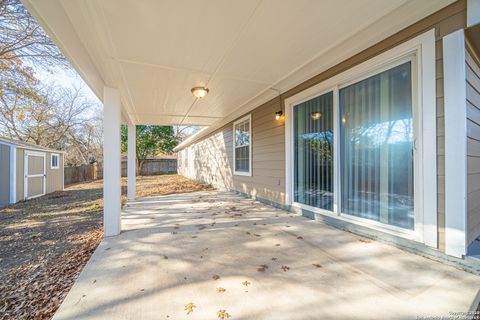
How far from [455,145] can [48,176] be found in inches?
500

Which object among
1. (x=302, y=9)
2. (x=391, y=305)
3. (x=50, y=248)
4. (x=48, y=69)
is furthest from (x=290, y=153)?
(x=48, y=69)

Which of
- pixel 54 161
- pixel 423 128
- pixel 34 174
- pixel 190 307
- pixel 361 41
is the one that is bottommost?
pixel 190 307

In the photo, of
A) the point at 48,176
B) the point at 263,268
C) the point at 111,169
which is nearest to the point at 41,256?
the point at 111,169

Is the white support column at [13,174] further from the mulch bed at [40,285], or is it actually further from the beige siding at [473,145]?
the beige siding at [473,145]

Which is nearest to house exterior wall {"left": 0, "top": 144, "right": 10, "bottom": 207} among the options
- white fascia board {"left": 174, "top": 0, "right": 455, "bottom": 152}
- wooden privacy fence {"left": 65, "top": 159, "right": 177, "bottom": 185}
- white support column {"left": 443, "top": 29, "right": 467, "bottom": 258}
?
wooden privacy fence {"left": 65, "top": 159, "right": 177, "bottom": 185}

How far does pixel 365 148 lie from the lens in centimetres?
284

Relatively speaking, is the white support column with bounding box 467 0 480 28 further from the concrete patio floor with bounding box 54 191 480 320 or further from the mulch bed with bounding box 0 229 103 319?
the mulch bed with bounding box 0 229 103 319

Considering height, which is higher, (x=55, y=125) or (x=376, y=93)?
(x=55, y=125)

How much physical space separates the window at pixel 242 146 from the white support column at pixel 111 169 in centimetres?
352

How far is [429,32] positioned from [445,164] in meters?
1.37

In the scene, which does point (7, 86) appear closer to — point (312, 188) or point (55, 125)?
point (312, 188)

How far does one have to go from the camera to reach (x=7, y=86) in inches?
254

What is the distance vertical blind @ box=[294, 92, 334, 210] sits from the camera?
342cm

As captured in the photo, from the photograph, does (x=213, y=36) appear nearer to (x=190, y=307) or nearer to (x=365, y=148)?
(x=365, y=148)
